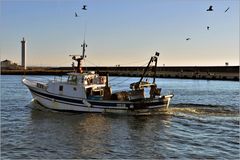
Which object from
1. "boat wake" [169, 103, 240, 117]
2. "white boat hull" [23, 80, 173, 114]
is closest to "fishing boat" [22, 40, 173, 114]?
"white boat hull" [23, 80, 173, 114]

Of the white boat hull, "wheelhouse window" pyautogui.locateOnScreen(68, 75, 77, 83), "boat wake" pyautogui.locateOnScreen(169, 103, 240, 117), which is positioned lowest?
"boat wake" pyautogui.locateOnScreen(169, 103, 240, 117)

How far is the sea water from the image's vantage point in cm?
1756

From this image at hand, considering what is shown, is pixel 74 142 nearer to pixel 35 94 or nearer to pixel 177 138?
pixel 177 138

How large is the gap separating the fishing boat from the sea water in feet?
2.99

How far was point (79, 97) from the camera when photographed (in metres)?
30.2

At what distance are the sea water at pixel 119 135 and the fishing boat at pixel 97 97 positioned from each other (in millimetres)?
912

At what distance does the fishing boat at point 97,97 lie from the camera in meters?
29.7

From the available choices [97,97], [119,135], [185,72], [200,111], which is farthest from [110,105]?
[185,72]

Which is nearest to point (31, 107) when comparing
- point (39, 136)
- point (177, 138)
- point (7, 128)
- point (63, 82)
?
point (63, 82)

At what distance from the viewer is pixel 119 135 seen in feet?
70.9

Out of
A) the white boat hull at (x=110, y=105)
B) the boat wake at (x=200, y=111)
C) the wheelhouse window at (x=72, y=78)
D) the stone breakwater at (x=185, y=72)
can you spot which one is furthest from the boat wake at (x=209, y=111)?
the stone breakwater at (x=185, y=72)

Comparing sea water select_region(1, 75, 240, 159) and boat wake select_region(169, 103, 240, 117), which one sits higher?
boat wake select_region(169, 103, 240, 117)

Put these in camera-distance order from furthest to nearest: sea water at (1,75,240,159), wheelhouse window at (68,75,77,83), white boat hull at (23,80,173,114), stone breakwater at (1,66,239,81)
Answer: stone breakwater at (1,66,239,81) < wheelhouse window at (68,75,77,83) < white boat hull at (23,80,173,114) < sea water at (1,75,240,159)

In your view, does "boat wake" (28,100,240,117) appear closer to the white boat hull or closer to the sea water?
the sea water
